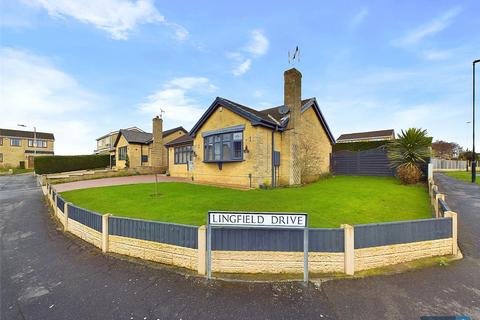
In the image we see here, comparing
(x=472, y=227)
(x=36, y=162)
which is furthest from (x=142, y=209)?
(x=36, y=162)

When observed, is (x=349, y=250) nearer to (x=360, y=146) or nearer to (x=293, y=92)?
(x=293, y=92)

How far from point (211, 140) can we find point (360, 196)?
1124 centimetres

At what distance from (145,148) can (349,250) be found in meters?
32.9

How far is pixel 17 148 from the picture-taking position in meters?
53.6

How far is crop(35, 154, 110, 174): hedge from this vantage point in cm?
3177

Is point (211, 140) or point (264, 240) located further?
point (211, 140)

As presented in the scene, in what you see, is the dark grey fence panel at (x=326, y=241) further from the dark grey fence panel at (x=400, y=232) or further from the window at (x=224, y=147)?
the window at (x=224, y=147)

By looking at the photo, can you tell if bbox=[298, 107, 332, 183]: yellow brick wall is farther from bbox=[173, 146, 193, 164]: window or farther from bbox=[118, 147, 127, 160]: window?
bbox=[118, 147, 127, 160]: window

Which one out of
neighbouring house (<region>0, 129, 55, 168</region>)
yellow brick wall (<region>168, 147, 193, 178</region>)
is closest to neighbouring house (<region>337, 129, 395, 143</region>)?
yellow brick wall (<region>168, 147, 193, 178</region>)

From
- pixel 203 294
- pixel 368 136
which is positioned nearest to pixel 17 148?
pixel 203 294

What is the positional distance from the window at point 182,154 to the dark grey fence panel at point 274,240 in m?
18.8

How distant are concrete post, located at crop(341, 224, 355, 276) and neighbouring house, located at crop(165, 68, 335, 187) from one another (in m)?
9.85

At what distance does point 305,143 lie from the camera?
1772 centimetres

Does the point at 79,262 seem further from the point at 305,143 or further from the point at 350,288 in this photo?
the point at 305,143
